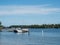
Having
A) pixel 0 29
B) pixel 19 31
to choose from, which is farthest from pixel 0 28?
pixel 19 31

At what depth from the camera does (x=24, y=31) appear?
93938mm

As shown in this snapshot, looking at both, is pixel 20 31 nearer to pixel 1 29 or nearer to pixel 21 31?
pixel 21 31

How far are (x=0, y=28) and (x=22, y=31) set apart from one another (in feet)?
111

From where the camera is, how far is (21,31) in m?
93.0

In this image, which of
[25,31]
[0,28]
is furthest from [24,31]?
[0,28]

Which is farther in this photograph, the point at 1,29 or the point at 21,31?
the point at 1,29

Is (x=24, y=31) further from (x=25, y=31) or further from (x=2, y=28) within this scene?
(x=2, y=28)

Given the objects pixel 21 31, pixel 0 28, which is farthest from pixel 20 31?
pixel 0 28

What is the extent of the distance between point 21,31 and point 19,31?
91 cm

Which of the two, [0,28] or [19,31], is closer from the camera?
[19,31]

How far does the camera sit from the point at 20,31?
305 feet

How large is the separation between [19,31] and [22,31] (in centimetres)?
136

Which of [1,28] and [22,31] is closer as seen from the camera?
[22,31]

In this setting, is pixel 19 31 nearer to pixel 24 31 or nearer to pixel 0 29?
pixel 24 31
